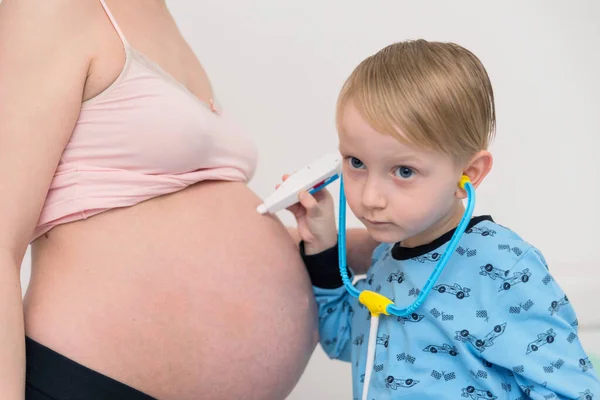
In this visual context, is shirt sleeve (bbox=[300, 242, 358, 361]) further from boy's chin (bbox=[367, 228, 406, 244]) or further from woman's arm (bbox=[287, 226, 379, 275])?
boy's chin (bbox=[367, 228, 406, 244])

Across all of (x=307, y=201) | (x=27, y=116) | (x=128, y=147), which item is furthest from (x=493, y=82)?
(x=27, y=116)

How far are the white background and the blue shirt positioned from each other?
69 centimetres

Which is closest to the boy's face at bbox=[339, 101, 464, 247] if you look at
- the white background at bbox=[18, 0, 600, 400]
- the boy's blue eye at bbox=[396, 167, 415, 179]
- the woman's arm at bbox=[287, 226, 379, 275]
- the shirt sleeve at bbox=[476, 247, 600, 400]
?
the boy's blue eye at bbox=[396, 167, 415, 179]

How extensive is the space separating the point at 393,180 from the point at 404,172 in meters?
0.02

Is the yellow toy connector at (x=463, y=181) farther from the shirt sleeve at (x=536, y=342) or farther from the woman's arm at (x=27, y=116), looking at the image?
the woman's arm at (x=27, y=116)

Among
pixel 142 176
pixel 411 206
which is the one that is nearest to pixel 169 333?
pixel 142 176

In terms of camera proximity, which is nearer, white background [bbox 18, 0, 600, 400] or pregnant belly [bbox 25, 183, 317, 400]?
pregnant belly [bbox 25, 183, 317, 400]

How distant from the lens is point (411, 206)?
81cm

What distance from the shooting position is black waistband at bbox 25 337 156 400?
0.79 m

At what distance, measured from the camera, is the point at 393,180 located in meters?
0.81

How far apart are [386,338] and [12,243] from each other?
1.51 feet

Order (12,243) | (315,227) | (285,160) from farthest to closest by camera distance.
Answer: (285,160)
(315,227)
(12,243)

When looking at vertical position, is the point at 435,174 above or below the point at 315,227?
above

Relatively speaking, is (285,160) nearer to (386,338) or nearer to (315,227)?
(315,227)
